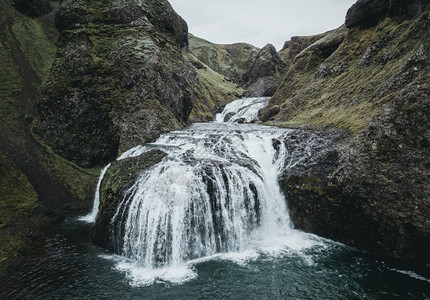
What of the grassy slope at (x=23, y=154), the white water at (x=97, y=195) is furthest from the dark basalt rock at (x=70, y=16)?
the white water at (x=97, y=195)

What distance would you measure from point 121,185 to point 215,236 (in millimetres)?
6809

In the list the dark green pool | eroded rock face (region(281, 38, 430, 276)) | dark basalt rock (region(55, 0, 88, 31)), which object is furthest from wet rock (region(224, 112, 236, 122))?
the dark green pool

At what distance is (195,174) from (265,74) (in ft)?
251

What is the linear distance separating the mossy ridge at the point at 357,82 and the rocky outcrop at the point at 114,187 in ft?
48.8

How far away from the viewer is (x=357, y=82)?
986 inches

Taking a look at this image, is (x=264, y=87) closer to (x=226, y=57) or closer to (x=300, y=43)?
(x=300, y=43)

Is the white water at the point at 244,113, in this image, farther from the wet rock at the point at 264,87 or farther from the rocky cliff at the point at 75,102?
the wet rock at the point at 264,87

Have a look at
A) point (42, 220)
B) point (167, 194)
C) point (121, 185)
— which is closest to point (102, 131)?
point (42, 220)

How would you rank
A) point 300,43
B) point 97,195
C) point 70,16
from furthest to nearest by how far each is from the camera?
point 300,43
point 70,16
point 97,195

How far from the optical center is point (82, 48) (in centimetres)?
2628

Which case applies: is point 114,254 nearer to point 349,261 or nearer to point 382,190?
point 349,261

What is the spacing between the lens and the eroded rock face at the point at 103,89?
23.6m

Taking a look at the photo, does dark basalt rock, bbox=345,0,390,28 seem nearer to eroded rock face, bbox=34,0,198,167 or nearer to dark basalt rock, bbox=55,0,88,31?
eroded rock face, bbox=34,0,198,167

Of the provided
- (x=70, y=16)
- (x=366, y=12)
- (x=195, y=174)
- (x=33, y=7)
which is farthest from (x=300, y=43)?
(x=195, y=174)
